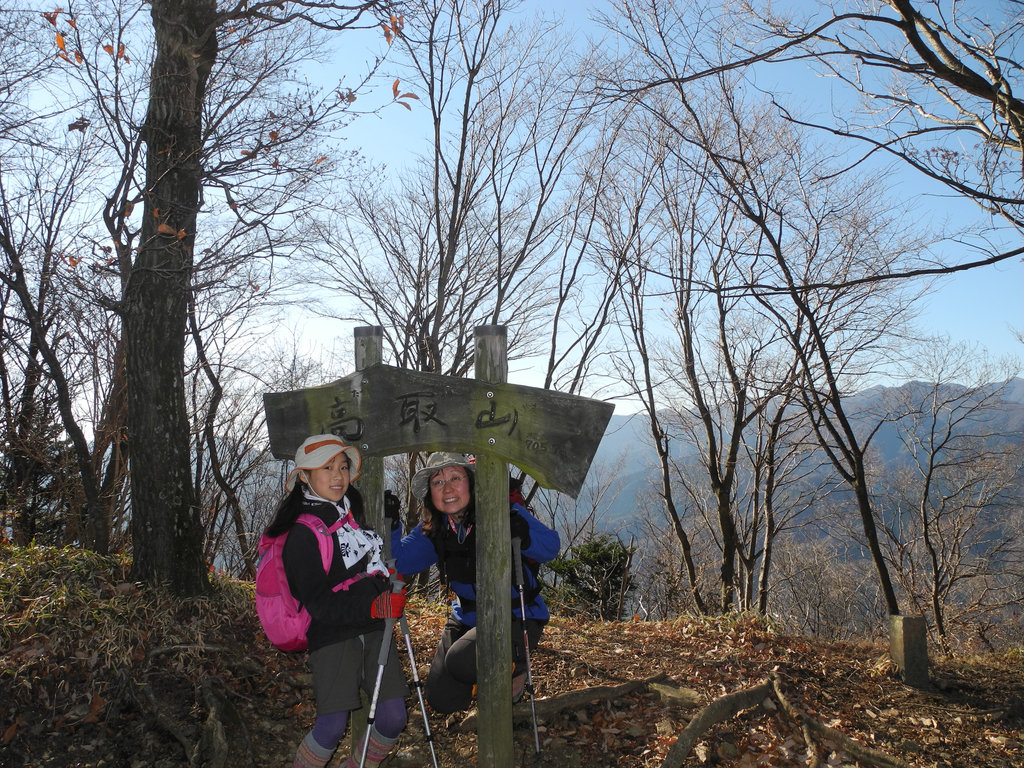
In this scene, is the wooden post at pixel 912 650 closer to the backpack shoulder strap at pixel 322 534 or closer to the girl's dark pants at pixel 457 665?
the girl's dark pants at pixel 457 665

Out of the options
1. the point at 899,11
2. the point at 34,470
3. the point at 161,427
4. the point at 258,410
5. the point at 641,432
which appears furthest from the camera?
the point at 641,432

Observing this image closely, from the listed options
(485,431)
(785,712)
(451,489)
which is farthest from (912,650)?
(485,431)

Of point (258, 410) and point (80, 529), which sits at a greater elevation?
point (258, 410)

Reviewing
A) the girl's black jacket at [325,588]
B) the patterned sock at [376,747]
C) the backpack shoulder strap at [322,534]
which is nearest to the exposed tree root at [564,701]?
the patterned sock at [376,747]

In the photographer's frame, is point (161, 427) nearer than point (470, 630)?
No

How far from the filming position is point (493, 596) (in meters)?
3.26

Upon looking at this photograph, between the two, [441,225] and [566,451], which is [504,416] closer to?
[566,451]

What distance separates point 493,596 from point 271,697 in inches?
80.5

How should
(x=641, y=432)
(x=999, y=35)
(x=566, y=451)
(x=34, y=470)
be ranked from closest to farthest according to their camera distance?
(x=566, y=451)
(x=999, y=35)
(x=34, y=470)
(x=641, y=432)

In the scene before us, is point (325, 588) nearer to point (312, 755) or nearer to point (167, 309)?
point (312, 755)

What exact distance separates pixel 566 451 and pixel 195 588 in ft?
11.8

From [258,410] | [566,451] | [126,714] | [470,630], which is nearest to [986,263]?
[566,451]

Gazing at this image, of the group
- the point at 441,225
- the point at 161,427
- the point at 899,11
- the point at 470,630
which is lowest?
the point at 470,630

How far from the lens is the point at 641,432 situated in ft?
52.6
